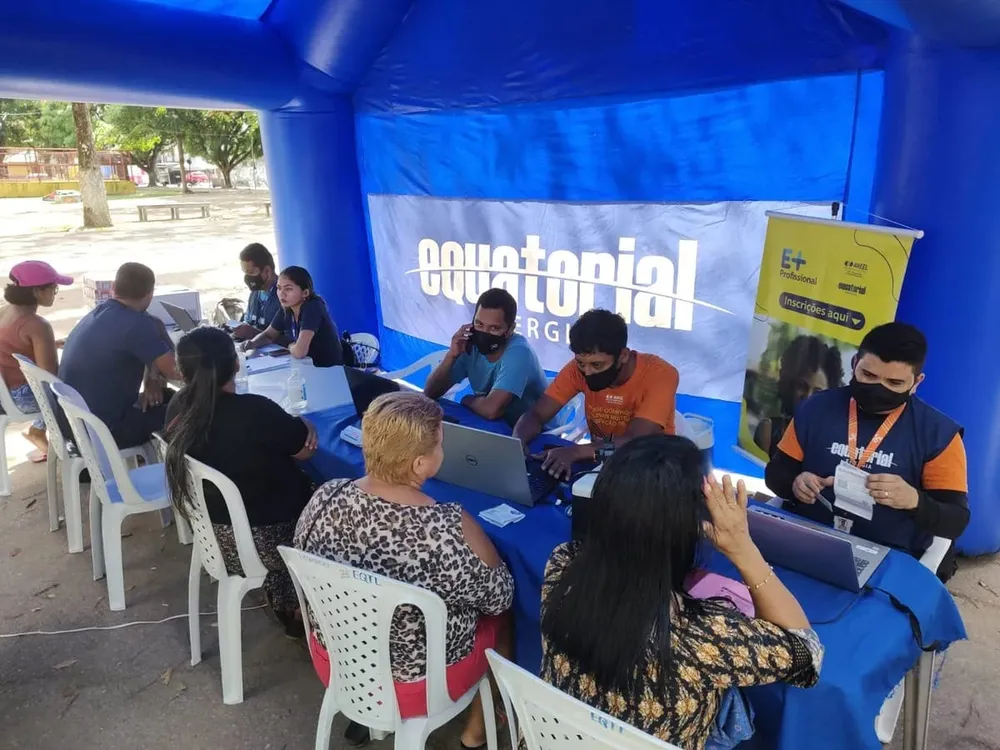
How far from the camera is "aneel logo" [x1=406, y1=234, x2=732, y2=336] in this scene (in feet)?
13.1

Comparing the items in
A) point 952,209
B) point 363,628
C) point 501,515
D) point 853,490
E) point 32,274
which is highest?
point 952,209

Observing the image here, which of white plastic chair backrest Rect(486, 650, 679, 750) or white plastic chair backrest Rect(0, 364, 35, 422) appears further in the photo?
white plastic chair backrest Rect(0, 364, 35, 422)

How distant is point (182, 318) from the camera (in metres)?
4.20

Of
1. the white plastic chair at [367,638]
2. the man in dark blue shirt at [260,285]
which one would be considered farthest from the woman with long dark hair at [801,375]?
the man in dark blue shirt at [260,285]

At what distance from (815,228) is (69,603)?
11.8 feet

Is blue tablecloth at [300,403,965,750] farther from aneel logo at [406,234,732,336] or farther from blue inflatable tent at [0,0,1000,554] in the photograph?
aneel logo at [406,234,732,336]

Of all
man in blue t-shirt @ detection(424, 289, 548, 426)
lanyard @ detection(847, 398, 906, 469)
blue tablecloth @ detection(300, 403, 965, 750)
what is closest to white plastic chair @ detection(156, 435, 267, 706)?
blue tablecloth @ detection(300, 403, 965, 750)

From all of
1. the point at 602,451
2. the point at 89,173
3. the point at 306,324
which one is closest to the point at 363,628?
the point at 602,451

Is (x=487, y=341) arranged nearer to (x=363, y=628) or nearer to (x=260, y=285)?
(x=363, y=628)

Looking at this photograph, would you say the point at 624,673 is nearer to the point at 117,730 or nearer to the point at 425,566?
the point at 425,566

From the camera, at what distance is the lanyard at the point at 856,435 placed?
2029mm

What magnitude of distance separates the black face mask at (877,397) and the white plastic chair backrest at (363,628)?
1349 millimetres

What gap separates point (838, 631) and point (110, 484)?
2.73 metres

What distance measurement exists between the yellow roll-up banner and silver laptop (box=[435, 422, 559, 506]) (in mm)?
1576
